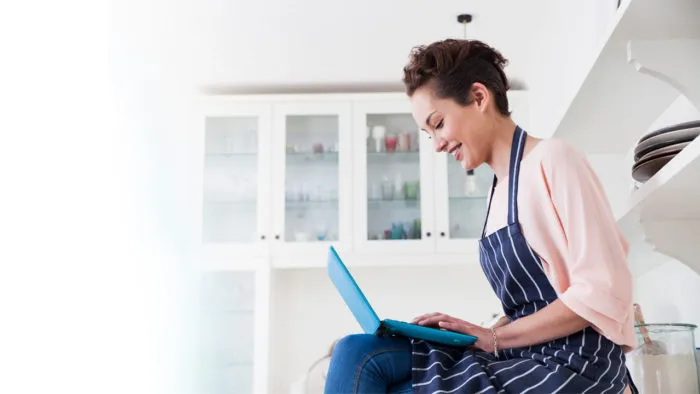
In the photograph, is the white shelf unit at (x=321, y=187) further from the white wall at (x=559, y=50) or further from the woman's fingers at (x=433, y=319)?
the woman's fingers at (x=433, y=319)

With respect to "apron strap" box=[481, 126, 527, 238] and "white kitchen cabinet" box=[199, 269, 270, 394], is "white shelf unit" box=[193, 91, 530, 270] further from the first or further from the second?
"apron strap" box=[481, 126, 527, 238]

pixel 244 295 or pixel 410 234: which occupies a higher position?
pixel 410 234

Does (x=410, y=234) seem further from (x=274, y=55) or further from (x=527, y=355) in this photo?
(x=527, y=355)

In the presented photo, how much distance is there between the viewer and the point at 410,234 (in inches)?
124

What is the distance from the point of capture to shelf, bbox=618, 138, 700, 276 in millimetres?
1181

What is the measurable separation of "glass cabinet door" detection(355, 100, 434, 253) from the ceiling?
202 mm

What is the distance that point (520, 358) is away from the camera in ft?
3.67

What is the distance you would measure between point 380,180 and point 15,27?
165 cm

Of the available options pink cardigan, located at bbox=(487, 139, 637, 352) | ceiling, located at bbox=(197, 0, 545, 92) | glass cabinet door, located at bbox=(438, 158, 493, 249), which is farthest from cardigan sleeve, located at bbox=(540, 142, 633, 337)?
glass cabinet door, located at bbox=(438, 158, 493, 249)

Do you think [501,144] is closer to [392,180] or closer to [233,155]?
[392,180]

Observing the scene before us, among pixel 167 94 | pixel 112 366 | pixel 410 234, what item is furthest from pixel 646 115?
pixel 167 94

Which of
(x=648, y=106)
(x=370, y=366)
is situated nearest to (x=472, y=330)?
(x=370, y=366)

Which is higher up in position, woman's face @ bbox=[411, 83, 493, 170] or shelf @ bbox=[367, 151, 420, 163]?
shelf @ bbox=[367, 151, 420, 163]

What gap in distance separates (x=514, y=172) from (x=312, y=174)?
6.78ft
